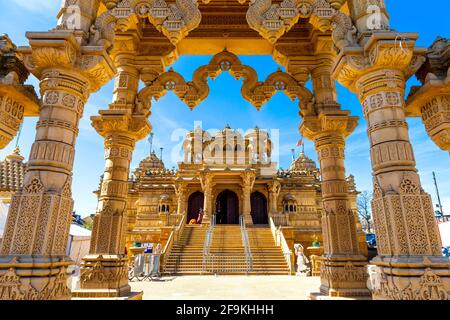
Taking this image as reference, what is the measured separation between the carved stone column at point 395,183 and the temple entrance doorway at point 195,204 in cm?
2268

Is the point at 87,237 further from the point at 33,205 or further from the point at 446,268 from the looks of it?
the point at 446,268

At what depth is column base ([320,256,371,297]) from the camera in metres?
5.52

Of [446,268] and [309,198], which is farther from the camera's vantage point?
[309,198]

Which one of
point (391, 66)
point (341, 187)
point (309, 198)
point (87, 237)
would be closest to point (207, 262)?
point (87, 237)

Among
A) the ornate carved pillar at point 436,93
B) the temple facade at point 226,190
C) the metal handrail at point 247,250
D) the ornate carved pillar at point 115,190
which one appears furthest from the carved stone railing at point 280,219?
the ornate carved pillar at point 436,93

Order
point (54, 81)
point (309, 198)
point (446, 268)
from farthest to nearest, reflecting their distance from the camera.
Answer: point (309, 198) → point (54, 81) → point (446, 268)

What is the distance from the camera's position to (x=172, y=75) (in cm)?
707

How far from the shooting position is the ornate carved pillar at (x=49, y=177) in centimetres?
322

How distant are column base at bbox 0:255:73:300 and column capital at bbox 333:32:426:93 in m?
4.87

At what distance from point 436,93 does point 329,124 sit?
247 cm

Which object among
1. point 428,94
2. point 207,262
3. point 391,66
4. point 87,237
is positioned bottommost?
point 207,262

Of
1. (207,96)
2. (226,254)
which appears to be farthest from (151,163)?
(207,96)

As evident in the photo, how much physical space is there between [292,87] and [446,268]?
5.08 meters

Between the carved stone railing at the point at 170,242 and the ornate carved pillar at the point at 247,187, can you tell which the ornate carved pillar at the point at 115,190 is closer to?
the carved stone railing at the point at 170,242
